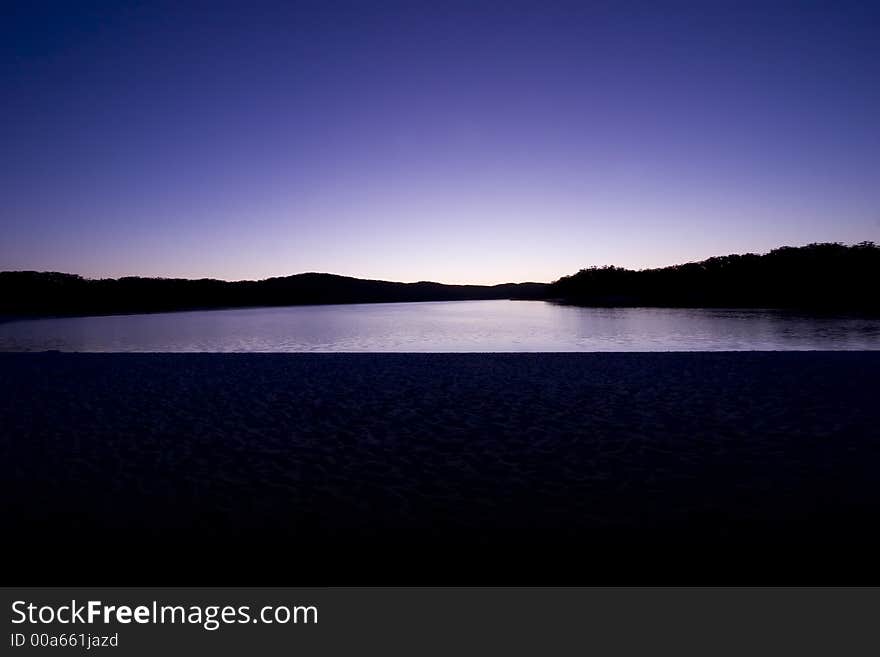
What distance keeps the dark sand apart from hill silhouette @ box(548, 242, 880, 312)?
67395 mm

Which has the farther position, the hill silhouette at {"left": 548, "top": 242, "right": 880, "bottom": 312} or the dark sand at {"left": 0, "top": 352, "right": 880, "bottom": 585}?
the hill silhouette at {"left": 548, "top": 242, "right": 880, "bottom": 312}

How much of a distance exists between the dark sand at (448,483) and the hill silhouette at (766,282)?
2653 inches

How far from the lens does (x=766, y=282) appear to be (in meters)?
102

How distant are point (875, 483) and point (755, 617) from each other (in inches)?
133

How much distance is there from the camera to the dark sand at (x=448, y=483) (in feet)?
13.4

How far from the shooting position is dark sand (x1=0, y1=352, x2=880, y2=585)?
4090 mm

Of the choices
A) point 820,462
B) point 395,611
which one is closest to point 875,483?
point 820,462

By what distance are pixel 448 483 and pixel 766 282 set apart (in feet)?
381

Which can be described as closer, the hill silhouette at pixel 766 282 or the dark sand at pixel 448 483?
the dark sand at pixel 448 483

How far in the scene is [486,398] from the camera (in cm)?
1088

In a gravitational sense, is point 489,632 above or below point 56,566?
below

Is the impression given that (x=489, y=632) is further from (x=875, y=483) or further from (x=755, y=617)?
(x=875, y=483)

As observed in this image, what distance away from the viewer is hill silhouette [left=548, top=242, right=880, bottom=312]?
78.4 metres

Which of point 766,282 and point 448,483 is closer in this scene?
point 448,483
